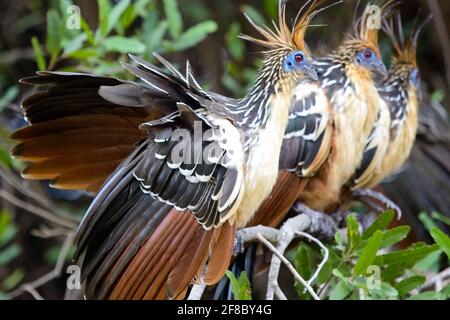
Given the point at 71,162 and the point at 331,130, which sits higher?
the point at 71,162

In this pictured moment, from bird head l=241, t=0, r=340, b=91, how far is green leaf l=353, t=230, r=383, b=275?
0.62 metres

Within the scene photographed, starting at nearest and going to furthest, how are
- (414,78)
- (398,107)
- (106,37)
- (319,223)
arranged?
(319,223) → (106,37) → (398,107) → (414,78)

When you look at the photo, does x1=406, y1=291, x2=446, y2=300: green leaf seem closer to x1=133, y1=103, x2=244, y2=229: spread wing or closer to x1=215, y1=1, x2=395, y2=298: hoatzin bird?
x1=215, y1=1, x2=395, y2=298: hoatzin bird

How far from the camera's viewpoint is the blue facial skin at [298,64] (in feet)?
9.72

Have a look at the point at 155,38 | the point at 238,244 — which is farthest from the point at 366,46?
the point at 238,244

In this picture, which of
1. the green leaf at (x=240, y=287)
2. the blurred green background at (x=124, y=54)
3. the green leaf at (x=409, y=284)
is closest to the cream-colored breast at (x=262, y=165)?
the green leaf at (x=240, y=287)

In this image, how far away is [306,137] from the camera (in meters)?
3.56

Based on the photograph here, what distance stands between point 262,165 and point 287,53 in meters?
0.47

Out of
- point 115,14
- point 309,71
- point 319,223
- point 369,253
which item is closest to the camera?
point 369,253

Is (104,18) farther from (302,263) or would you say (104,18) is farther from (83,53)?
(302,263)

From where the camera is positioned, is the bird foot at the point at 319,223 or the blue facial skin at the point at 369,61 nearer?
the bird foot at the point at 319,223


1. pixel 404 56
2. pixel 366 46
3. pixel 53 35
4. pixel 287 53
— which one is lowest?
pixel 404 56

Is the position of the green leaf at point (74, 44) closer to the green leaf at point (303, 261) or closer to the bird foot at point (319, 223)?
the bird foot at point (319, 223)

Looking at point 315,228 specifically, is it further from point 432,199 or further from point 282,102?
point 432,199
